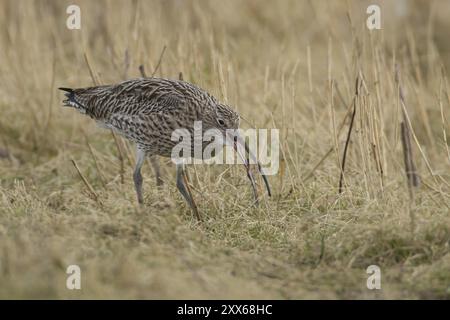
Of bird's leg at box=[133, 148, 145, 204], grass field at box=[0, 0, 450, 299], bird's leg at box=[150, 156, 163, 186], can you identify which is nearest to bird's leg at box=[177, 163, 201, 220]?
grass field at box=[0, 0, 450, 299]

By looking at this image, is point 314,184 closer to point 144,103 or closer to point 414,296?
point 144,103

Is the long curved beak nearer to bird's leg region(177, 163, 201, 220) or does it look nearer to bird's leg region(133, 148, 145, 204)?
bird's leg region(177, 163, 201, 220)

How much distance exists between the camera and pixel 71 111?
834cm

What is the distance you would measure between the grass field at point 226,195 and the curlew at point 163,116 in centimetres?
33

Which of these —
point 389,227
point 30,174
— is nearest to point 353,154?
point 389,227

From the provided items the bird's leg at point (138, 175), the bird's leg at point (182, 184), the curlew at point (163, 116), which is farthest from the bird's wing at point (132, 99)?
the bird's leg at point (182, 184)

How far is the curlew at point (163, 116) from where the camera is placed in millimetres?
5867

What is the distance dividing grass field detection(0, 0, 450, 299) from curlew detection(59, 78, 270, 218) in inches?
13.0

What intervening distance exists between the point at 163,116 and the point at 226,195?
742 millimetres

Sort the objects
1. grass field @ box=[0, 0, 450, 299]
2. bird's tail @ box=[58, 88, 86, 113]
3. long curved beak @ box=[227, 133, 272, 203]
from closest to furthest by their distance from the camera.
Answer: grass field @ box=[0, 0, 450, 299]
long curved beak @ box=[227, 133, 272, 203]
bird's tail @ box=[58, 88, 86, 113]

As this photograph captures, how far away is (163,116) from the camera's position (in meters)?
5.91

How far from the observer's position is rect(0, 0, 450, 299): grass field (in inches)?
177

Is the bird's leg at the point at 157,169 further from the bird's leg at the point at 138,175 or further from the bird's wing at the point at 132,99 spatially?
the bird's wing at the point at 132,99

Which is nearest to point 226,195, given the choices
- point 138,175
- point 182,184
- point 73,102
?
point 182,184
